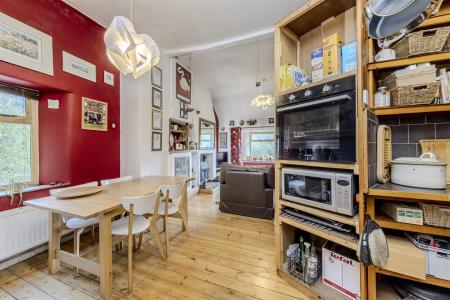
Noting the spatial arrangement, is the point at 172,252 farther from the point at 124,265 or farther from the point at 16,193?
the point at 16,193

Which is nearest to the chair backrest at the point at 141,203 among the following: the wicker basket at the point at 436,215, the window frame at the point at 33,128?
the window frame at the point at 33,128

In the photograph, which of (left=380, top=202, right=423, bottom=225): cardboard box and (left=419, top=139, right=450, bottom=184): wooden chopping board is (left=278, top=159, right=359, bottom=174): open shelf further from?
(left=419, top=139, right=450, bottom=184): wooden chopping board

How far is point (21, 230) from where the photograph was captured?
6.47ft

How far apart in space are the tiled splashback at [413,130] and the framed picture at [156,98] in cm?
326

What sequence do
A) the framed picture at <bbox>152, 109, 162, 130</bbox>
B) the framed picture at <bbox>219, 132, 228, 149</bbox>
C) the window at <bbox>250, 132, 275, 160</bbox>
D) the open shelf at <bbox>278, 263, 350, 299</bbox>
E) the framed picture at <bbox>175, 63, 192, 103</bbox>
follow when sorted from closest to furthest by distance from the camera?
1. the open shelf at <bbox>278, 263, 350, 299</bbox>
2. the framed picture at <bbox>152, 109, 162, 130</bbox>
3. the framed picture at <bbox>175, 63, 192, 103</bbox>
4. the window at <bbox>250, 132, 275, 160</bbox>
5. the framed picture at <bbox>219, 132, 228, 149</bbox>

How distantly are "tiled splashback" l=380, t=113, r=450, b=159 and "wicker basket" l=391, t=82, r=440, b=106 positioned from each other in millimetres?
262

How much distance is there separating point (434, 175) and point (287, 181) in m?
0.88

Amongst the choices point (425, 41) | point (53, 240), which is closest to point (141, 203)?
point (53, 240)

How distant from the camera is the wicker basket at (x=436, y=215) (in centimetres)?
110

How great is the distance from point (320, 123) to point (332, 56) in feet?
1.66

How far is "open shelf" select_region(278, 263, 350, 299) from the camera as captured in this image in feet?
4.72

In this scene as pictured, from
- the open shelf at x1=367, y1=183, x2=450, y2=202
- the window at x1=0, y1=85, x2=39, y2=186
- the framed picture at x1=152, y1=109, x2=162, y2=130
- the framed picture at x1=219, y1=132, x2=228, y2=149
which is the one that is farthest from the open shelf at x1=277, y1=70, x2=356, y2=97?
the framed picture at x1=219, y1=132, x2=228, y2=149

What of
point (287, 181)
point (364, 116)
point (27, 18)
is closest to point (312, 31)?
point (364, 116)

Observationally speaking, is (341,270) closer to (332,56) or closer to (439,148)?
(439,148)
